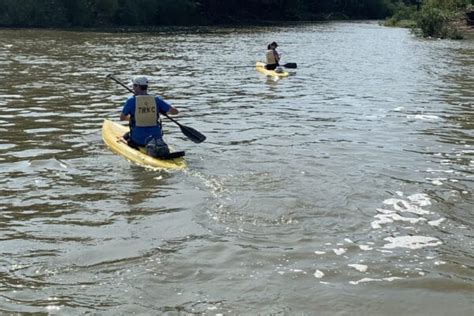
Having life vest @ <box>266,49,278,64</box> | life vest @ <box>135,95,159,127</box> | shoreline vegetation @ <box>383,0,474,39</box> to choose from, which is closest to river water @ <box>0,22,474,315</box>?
life vest @ <box>135,95,159,127</box>

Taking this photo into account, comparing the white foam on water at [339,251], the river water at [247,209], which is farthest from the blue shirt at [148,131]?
the white foam on water at [339,251]

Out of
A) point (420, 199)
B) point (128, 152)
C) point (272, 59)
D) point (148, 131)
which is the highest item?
point (272, 59)

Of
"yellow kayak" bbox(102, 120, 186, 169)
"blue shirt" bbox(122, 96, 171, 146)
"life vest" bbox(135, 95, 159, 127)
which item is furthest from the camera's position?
"blue shirt" bbox(122, 96, 171, 146)

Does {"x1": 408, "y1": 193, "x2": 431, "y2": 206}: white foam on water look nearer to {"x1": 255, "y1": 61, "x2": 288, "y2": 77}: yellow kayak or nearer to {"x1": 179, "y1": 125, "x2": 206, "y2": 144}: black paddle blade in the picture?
{"x1": 179, "y1": 125, "x2": 206, "y2": 144}: black paddle blade

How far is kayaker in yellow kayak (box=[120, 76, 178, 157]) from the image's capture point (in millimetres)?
8977

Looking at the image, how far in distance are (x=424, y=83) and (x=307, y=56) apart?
1024cm

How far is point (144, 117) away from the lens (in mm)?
9227

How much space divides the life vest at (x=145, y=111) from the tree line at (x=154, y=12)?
129 feet

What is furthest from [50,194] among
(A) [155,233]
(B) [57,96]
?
(B) [57,96]

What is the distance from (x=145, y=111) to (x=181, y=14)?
168 feet

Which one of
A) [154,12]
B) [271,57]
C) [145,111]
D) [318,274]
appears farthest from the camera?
[154,12]

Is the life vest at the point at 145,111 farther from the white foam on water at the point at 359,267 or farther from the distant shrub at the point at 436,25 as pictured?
the distant shrub at the point at 436,25

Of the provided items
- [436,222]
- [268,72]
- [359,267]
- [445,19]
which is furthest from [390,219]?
[445,19]

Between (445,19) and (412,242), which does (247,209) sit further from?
(445,19)
